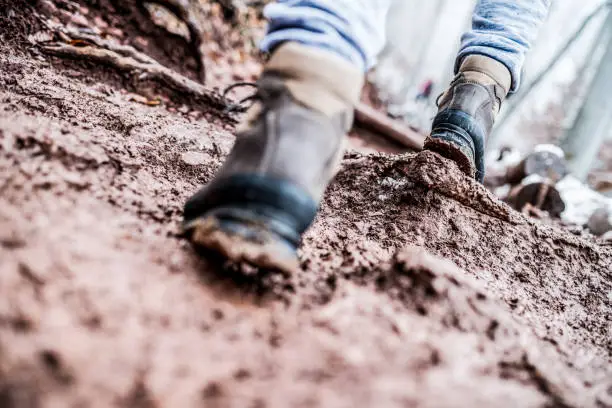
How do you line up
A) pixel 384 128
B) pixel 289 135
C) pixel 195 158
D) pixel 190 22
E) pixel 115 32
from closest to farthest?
pixel 289 135
pixel 195 158
pixel 115 32
pixel 190 22
pixel 384 128

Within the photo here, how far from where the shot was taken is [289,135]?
0.64m

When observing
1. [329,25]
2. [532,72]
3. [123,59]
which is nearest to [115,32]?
[123,59]

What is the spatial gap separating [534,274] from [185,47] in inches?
89.8

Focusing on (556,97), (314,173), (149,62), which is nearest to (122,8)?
(149,62)

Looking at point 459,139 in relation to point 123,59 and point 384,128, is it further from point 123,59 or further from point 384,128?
point 384,128

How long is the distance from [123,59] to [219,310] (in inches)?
59.1

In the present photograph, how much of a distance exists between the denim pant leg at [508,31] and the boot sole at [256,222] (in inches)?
40.2

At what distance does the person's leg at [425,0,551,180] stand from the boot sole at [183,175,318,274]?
0.75m

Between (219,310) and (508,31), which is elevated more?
(508,31)

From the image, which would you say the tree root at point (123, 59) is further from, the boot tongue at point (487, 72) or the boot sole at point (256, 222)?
the boot sole at point (256, 222)

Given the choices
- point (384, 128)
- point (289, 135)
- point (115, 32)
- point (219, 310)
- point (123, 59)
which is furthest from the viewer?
point (384, 128)

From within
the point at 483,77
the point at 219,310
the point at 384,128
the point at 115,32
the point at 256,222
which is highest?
the point at 384,128

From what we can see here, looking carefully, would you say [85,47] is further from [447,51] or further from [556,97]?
[447,51]

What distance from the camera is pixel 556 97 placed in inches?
787
